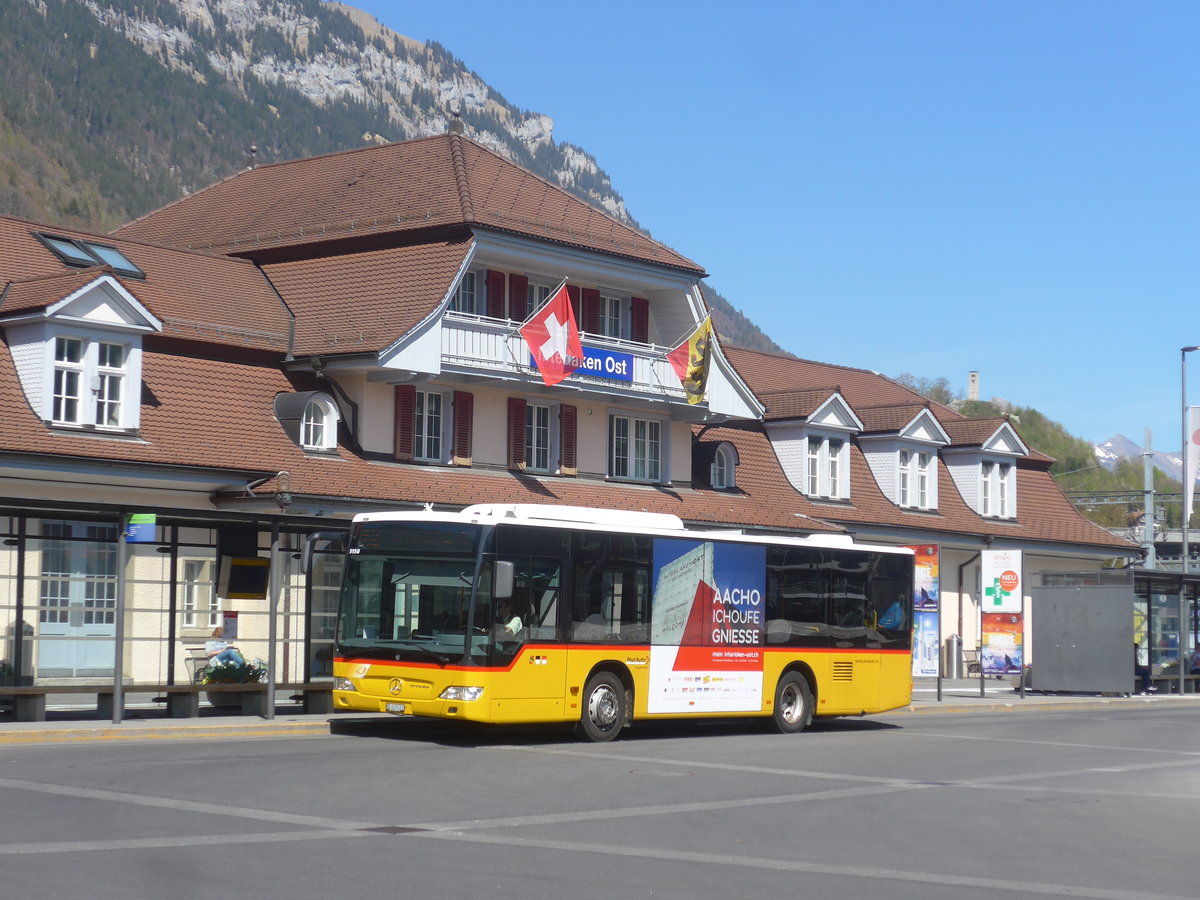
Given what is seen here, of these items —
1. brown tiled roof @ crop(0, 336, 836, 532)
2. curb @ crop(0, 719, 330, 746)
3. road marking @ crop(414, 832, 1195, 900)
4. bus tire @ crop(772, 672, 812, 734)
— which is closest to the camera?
road marking @ crop(414, 832, 1195, 900)

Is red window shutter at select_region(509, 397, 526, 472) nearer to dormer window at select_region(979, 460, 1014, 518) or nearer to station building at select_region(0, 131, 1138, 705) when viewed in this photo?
station building at select_region(0, 131, 1138, 705)

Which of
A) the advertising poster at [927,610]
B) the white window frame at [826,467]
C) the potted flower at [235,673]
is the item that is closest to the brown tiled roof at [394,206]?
the white window frame at [826,467]

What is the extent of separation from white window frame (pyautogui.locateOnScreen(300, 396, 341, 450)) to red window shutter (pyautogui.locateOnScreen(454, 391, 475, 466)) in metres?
3.39

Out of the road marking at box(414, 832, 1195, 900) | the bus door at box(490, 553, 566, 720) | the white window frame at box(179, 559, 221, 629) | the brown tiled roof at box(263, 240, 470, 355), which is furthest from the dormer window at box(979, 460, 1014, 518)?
the road marking at box(414, 832, 1195, 900)

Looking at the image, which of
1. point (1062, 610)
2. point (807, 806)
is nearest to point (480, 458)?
point (1062, 610)

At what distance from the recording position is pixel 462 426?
1425 inches

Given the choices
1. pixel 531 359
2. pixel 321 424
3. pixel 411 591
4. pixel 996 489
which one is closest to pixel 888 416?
pixel 996 489

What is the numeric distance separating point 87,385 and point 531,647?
1181 centimetres

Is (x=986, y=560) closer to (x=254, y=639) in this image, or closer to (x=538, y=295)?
(x=538, y=295)

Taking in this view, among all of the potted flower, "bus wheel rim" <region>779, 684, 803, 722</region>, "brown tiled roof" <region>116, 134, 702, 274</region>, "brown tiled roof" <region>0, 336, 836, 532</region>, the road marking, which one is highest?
"brown tiled roof" <region>116, 134, 702, 274</region>

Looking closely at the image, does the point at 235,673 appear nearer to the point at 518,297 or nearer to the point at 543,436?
the point at 543,436

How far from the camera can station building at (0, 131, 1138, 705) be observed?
23.7 metres

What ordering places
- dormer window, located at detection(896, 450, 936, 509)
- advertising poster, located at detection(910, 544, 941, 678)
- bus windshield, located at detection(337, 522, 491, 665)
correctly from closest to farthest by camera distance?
bus windshield, located at detection(337, 522, 491, 665) → advertising poster, located at detection(910, 544, 941, 678) → dormer window, located at detection(896, 450, 936, 509)

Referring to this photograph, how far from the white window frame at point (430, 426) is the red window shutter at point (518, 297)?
9.22 feet
